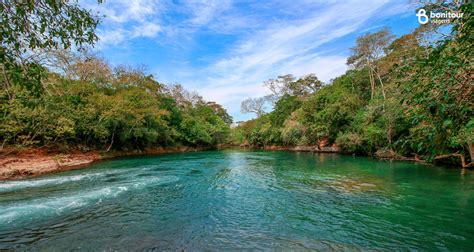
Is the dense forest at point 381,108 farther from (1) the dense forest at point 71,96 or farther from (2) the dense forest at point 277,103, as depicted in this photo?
(1) the dense forest at point 71,96

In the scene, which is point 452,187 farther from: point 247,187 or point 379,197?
point 247,187

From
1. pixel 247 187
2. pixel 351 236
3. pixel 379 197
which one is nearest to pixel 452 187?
pixel 379 197

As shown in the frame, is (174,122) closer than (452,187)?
No

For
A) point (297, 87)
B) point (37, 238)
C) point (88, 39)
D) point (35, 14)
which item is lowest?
point (37, 238)

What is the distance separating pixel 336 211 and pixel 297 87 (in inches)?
1658

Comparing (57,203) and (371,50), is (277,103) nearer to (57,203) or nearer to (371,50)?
(371,50)

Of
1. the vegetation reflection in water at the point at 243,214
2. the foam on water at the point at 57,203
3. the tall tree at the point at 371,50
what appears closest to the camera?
the vegetation reflection in water at the point at 243,214

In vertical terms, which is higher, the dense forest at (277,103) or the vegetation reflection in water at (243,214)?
the dense forest at (277,103)

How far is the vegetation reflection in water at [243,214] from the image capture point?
5492 mm

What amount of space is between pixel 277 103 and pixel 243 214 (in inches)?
1609

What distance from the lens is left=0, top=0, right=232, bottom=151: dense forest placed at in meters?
4.09

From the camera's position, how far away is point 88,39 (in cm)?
460

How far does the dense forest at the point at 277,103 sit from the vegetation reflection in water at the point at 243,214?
2.15m

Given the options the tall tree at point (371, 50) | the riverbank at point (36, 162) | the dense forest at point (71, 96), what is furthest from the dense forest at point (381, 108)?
the riverbank at point (36, 162)
